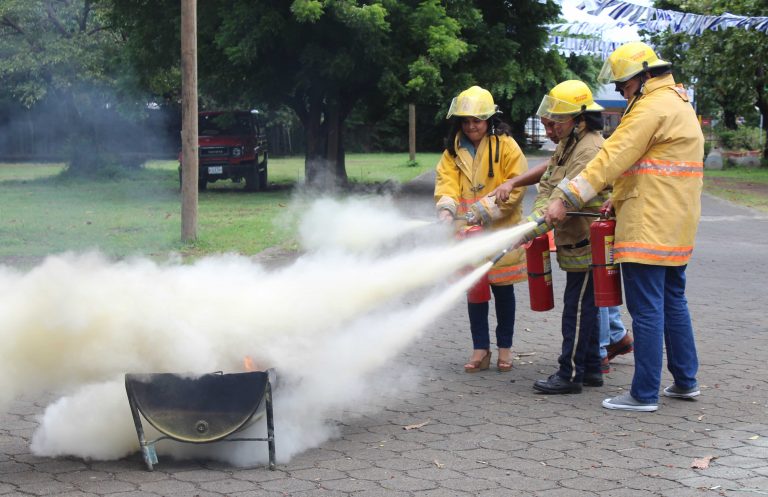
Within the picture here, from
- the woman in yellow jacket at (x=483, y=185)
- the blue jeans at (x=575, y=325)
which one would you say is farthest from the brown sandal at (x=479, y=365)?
the blue jeans at (x=575, y=325)

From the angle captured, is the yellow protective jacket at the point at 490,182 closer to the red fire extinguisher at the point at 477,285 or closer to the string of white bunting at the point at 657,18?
the red fire extinguisher at the point at 477,285

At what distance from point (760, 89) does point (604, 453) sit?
3113 centimetres

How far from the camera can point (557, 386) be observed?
20.6ft

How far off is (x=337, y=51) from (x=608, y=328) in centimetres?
1602

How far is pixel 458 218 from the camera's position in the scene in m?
6.81

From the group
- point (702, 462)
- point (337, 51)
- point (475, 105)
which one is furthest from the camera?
point (337, 51)

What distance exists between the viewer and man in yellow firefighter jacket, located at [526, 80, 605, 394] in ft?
20.2

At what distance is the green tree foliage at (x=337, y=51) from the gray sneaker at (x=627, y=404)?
15497 mm

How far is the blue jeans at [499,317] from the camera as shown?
22.4 ft

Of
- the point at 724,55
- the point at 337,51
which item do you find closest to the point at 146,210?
the point at 337,51

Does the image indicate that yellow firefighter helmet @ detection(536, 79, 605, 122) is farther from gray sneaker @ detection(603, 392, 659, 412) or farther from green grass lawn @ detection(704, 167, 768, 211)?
green grass lawn @ detection(704, 167, 768, 211)

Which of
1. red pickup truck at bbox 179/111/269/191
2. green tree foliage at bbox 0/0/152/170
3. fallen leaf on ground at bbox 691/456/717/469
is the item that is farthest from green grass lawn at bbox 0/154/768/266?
fallen leaf on ground at bbox 691/456/717/469

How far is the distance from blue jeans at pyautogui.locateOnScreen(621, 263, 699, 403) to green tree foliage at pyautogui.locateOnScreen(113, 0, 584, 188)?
1533 cm

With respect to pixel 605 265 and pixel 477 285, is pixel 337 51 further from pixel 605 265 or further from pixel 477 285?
pixel 605 265
